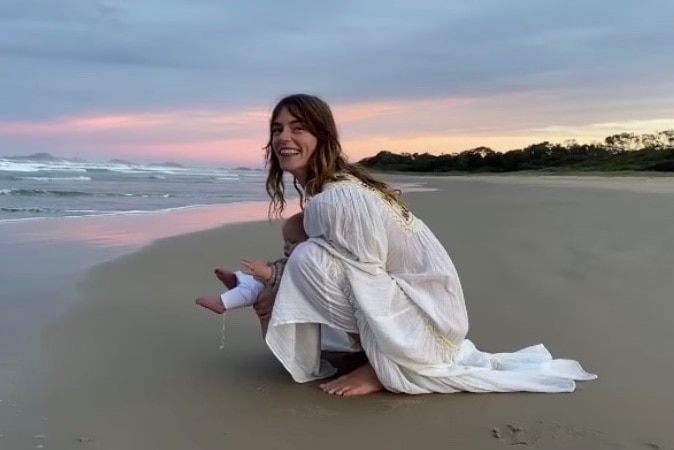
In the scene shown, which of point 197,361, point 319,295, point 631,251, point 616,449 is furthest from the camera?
point 631,251

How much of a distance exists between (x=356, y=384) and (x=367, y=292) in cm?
37

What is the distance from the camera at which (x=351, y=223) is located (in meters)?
2.78

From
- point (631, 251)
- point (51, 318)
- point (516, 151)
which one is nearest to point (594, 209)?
point (631, 251)

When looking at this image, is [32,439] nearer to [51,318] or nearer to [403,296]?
[403,296]

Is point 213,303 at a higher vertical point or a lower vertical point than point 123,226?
higher

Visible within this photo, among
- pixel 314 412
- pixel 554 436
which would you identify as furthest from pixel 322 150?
pixel 554 436

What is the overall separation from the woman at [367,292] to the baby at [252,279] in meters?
0.08

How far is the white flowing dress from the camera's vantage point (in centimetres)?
280

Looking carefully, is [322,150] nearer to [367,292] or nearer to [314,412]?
[367,292]

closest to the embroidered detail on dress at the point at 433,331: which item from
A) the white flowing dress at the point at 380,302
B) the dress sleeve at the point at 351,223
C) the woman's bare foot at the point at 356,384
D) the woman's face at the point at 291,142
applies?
the white flowing dress at the point at 380,302

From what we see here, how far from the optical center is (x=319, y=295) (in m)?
2.82

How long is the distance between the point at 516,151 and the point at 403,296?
56575mm

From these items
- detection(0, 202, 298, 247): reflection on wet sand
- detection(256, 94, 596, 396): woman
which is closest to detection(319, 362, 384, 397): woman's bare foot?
detection(256, 94, 596, 396): woman

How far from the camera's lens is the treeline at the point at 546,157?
1956 inches
